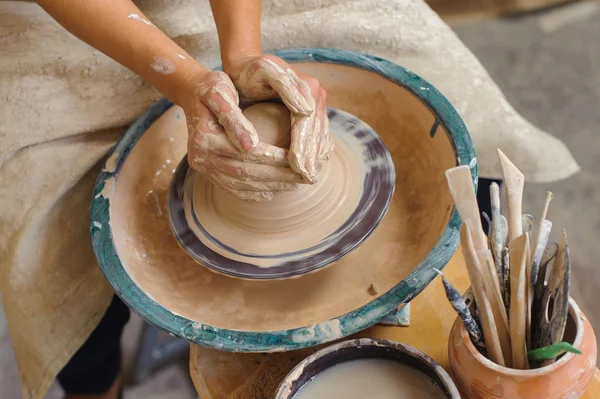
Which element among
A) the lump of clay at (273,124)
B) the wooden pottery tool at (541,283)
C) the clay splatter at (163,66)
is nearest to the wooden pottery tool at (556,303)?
the wooden pottery tool at (541,283)

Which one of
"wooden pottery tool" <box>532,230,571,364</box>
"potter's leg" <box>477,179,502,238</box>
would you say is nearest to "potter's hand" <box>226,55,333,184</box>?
"wooden pottery tool" <box>532,230,571,364</box>

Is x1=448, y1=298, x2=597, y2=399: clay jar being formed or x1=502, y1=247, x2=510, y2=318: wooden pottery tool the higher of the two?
x1=502, y1=247, x2=510, y2=318: wooden pottery tool

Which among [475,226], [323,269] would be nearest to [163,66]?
[323,269]

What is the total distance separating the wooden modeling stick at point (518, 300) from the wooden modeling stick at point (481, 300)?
0.02 meters

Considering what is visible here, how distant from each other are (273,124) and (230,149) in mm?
82

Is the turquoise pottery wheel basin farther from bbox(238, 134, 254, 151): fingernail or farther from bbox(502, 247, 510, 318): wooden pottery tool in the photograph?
bbox(238, 134, 254, 151): fingernail

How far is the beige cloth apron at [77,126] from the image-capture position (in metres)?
1.26

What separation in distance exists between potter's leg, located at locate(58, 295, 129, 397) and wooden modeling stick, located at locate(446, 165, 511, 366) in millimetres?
916

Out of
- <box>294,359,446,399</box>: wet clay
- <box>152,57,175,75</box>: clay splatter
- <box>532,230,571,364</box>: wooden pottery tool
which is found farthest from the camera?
<box>152,57,175,75</box>: clay splatter

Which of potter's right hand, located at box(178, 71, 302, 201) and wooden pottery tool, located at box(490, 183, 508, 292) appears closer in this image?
wooden pottery tool, located at box(490, 183, 508, 292)

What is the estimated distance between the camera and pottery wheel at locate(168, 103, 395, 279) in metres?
1.01

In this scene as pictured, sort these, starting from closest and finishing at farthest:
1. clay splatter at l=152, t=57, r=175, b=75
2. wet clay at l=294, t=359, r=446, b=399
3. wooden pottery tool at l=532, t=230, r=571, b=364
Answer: wooden pottery tool at l=532, t=230, r=571, b=364 → wet clay at l=294, t=359, r=446, b=399 → clay splatter at l=152, t=57, r=175, b=75

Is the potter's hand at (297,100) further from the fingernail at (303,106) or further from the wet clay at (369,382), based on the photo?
the wet clay at (369,382)

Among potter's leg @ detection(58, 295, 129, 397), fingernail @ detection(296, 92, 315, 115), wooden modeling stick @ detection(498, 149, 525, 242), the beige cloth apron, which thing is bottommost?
potter's leg @ detection(58, 295, 129, 397)
